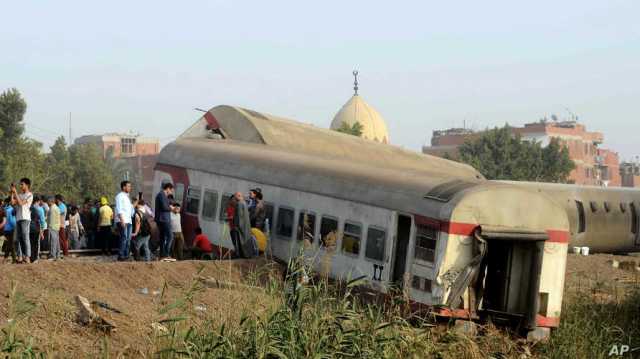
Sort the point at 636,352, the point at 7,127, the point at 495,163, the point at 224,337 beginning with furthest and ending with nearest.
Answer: the point at 495,163 < the point at 7,127 < the point at 636,352 < the point at 224,337

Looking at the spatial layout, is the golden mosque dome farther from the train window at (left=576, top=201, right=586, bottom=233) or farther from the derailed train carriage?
the derailed train carriage

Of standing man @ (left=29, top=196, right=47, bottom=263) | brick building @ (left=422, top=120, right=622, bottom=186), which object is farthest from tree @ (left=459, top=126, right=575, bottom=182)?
standing man @ (left=29, top=196, right=47, bottom=263)

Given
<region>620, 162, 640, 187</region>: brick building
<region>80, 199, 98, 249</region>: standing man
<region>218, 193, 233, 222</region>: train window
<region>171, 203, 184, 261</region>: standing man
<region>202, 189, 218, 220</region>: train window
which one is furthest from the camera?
<region>620, 162, 640, 187</region>: brick building

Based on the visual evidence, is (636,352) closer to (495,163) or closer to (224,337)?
(224,337)

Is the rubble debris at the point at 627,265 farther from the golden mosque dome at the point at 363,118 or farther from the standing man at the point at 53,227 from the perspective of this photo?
the golden mosque dome at the point at 363,118

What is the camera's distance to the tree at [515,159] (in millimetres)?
104875

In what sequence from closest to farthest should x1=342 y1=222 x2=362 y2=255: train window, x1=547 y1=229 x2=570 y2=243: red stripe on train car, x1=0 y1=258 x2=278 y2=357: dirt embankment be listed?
x1=0 y1=258 x2=278 y2=357: dirt embankment → x1=547 y1=229 x2=570 y2=243: red stripe on train car → x1=342 y1=222 x2=362 y2=255: train window

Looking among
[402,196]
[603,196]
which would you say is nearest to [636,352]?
[402,196]

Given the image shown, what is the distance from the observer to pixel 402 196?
17.1 meters

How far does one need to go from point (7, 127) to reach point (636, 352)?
6283 cm

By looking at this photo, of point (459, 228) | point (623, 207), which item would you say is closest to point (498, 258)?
point (459, 228)

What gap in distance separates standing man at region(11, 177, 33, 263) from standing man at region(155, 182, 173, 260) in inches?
131

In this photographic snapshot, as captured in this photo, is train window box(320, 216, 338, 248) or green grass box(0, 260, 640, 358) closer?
green grass box(0, 260, 640, 358)

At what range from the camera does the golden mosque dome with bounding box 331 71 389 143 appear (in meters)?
116
